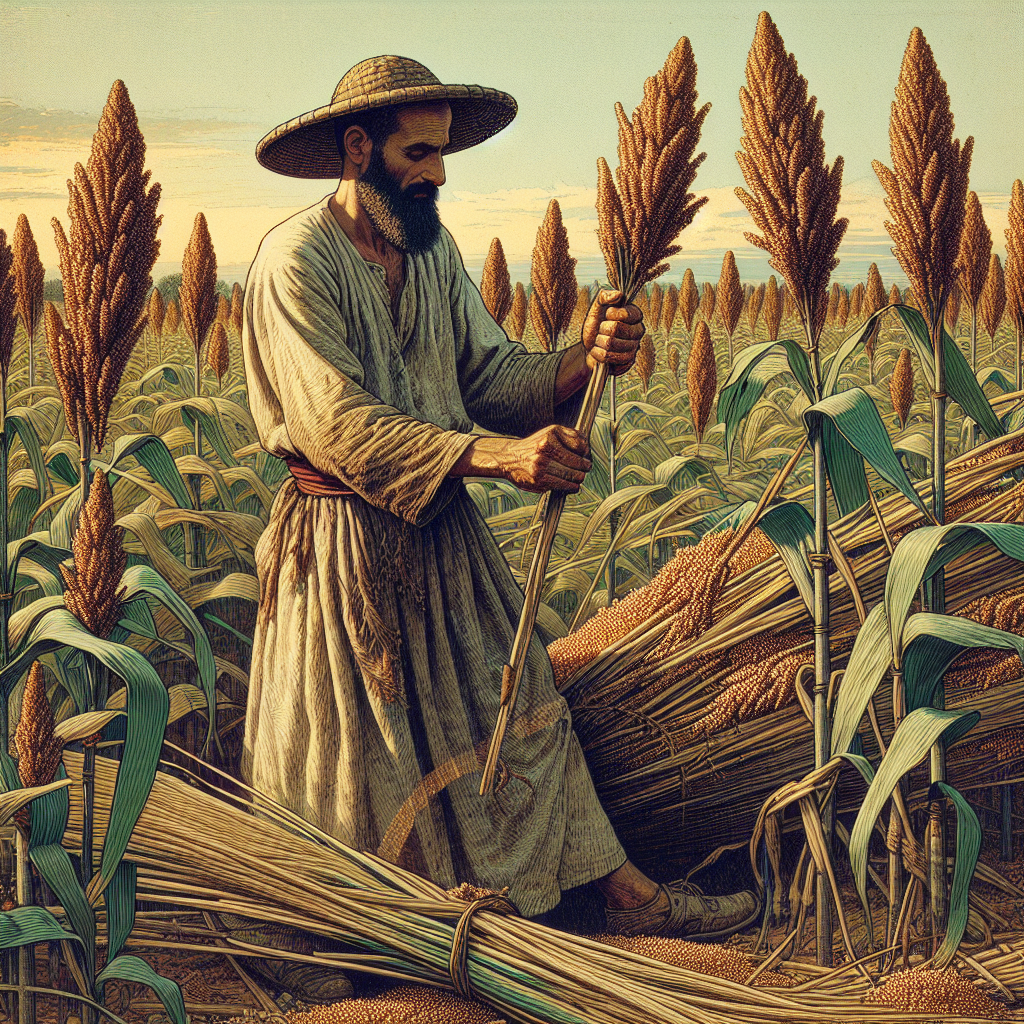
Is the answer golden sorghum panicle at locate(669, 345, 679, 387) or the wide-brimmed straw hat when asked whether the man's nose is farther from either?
golden sorghum panicle at locate(669, 345, 679, 387)

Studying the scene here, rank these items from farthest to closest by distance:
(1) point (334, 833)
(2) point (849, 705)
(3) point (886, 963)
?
(1) point (334, 833), (3) point (886, 963), (2) point (849, 705)

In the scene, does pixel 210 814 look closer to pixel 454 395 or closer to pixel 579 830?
pixel 579 830

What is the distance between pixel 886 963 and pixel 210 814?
138cm

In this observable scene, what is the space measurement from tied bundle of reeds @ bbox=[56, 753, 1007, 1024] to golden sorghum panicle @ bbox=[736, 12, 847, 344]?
1266 mm

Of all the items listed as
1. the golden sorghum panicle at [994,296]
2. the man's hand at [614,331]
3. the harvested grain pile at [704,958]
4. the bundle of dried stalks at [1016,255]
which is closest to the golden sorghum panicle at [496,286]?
the man's hand at [614,331]

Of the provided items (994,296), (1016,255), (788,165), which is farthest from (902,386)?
(788,165)

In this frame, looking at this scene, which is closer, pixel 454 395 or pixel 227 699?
pixel 454 395

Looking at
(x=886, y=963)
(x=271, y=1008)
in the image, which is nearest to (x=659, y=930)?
(x=886, y=963)

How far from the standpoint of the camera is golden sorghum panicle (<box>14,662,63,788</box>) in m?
1.77

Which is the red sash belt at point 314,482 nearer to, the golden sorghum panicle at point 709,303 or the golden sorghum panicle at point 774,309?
the golden sorghum panicle at point 774,309

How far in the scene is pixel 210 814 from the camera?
2.26 metres

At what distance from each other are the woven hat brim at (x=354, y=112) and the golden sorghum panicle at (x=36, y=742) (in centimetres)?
125

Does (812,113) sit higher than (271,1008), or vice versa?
(812,113)

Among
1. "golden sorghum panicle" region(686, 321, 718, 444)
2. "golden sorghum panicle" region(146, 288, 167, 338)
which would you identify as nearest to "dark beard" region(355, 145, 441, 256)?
"golden sorghum panicle" region(686, 321, 718, 444)
